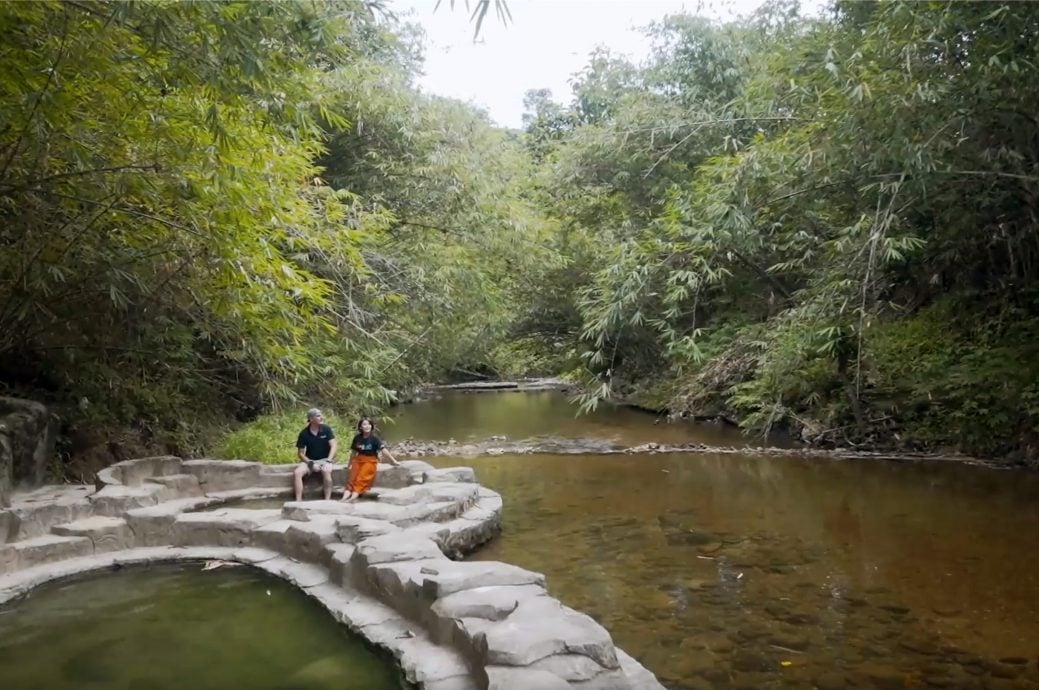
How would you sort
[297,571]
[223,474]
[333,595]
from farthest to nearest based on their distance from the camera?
1. [223,474]
2. [297,571]
3. [333,595]

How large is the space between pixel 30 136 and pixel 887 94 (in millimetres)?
5981

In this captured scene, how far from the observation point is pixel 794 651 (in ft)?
13.9

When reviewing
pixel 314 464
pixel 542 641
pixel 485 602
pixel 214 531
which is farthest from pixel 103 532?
pixel 542 641

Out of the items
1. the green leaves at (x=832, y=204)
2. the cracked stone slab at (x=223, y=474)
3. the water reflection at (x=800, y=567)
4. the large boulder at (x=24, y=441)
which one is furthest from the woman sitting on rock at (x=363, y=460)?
the large boulder at (x=24, y=441)

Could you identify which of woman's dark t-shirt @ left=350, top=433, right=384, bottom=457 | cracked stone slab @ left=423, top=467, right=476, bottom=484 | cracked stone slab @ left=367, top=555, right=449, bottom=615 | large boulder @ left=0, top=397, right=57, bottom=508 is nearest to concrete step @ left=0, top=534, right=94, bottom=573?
large boulder @ left=0, top=397, right=57, bottom=508

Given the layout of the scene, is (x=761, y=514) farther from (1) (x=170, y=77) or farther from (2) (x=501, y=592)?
(1) (x=170, y=77)

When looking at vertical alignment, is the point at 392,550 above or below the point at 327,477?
below

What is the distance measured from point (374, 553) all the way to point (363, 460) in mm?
2560

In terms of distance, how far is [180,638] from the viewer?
15.1ft

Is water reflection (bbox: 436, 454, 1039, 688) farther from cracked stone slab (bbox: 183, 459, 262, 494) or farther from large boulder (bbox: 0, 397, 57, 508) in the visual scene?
large boulder (bbox: 0, 397, 57, 508)

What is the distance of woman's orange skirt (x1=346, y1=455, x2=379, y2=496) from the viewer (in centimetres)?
754

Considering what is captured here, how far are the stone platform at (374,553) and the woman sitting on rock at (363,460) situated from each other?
0.30m

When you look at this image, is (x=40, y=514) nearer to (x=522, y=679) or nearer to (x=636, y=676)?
(x=522, y=679)

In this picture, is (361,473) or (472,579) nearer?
Result: (472,579)
